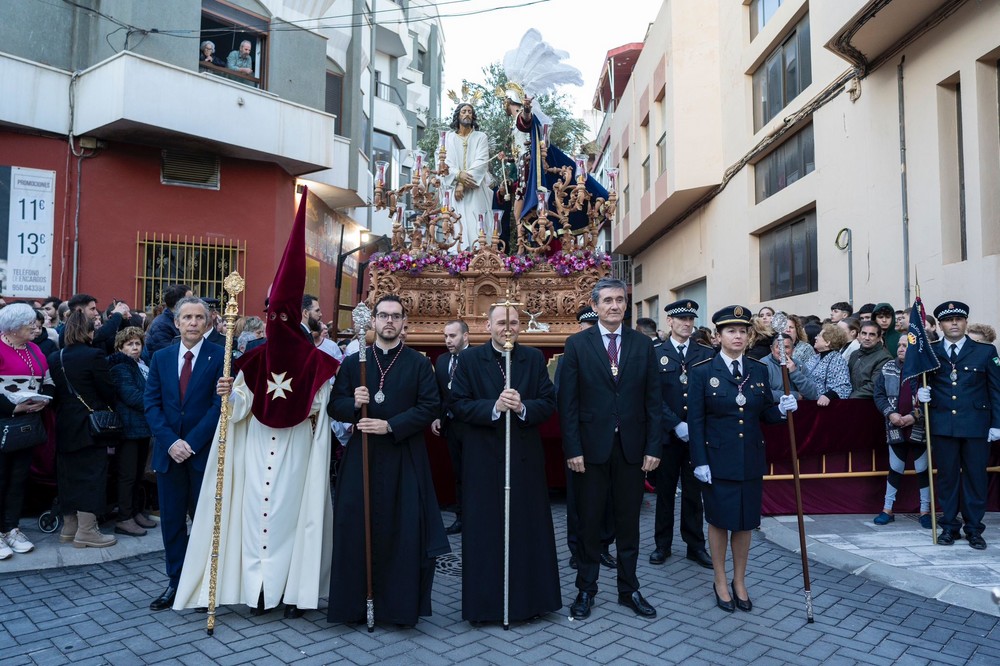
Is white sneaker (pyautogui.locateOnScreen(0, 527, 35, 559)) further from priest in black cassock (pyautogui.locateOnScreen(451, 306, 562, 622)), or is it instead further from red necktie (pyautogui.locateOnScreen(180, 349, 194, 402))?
priest in black cassock (pyautogui.locateOnScreen(451, 306, 562, 622))

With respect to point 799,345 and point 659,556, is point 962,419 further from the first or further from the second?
point 659,556

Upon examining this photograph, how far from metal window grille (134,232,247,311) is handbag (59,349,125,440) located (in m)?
7.04

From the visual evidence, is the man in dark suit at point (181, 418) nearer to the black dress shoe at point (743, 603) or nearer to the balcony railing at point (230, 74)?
the black dress shoe at point (743, 603)

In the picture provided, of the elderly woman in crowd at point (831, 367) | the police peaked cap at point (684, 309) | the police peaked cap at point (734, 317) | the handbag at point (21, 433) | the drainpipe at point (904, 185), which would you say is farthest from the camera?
the drainpipe at point (904, 185)

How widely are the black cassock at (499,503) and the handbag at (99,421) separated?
10.6ft

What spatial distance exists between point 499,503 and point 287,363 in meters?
1.65

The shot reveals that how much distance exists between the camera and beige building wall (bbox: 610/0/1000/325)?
748 cm

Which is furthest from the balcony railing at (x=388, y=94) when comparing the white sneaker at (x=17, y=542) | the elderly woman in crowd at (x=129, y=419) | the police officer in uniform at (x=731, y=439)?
the police officer in uniform at (x=731, y=439)

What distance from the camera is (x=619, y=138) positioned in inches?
930

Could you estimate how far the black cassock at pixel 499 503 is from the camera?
4.30 meters

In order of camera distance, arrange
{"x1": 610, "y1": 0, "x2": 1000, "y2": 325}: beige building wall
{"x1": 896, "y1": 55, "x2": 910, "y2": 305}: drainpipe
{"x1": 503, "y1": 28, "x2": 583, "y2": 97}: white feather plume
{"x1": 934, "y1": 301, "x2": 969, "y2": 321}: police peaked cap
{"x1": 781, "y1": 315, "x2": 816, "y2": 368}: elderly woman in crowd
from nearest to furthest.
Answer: {"x1": 934, "y1": 301, "x2": 969, "y2": 321}: police peaked cap, {"x1": 781, "y1": 315, "x2": 816, "y2": 368}: elderly woman in crowd, {"x1": 610, "y1": 0, "x2": 1000, "y2": 325}: beige building wall, {"x1": 896, "y1": 55, "x2": 910, "y2": 305}: drainpipe, {"x1": 503, "y1": 28, "x2": 583, "y2": 97}: white feather plume

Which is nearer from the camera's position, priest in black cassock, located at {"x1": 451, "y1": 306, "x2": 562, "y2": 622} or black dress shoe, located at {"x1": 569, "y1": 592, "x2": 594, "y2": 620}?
priest in black cassock, located at {"x1": 451, "y1": 306, "x2": 562, "y2": 622}

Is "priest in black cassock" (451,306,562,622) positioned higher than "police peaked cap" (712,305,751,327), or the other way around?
"police peaked cap" (712,305,751,327)

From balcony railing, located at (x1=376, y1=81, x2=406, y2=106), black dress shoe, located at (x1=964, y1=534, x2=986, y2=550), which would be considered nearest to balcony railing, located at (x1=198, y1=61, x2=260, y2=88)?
balcony railing, located at (x1=376, y1=81, x2=406, y2=106)
